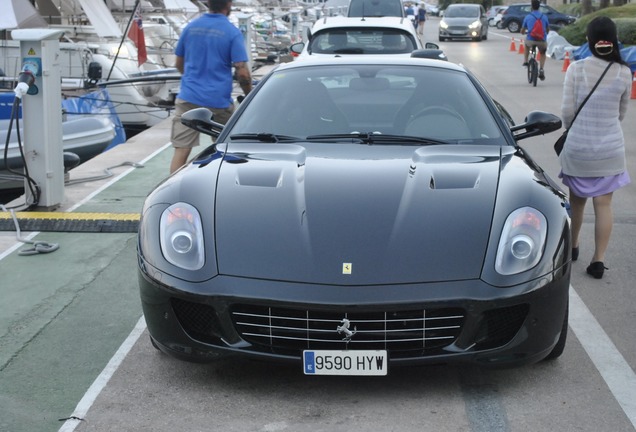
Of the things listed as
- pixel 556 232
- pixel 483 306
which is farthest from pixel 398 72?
pixel 483 306

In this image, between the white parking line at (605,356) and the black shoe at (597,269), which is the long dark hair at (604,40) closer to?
the black shoe at (597,269)

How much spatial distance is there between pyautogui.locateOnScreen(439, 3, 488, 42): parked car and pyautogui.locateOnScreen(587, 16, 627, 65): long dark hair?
3688 centimetres

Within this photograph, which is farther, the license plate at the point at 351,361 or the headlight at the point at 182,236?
the headlight at the point at 182,236

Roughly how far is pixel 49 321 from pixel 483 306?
261cm

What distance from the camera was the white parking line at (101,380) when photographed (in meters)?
4.30

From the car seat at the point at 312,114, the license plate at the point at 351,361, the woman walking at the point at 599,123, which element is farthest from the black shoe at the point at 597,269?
the license plate at the point at 351,361

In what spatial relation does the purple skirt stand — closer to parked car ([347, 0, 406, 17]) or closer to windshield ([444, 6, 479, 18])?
parked car ([347, 0, 406, 17])

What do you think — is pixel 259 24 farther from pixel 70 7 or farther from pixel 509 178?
pixel 509 178

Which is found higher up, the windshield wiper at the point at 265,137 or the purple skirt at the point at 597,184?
the windshield wiper at the point at 265,137

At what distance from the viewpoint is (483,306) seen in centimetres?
441

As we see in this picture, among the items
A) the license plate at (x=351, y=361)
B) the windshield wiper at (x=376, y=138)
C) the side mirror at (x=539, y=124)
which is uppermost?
the side mirror at (x=539, y=124)

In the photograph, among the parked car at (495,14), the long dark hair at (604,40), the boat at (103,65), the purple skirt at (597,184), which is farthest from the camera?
the parked car at (495,14)

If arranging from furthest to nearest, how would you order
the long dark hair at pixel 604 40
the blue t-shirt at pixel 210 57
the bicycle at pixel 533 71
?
1. the bicycle at pixel 533 71
2. the blue t-shirt at pixel 210 57
3. the long dark hair at pixel 604 40

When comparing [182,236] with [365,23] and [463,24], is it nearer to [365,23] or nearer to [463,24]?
[365,23]
